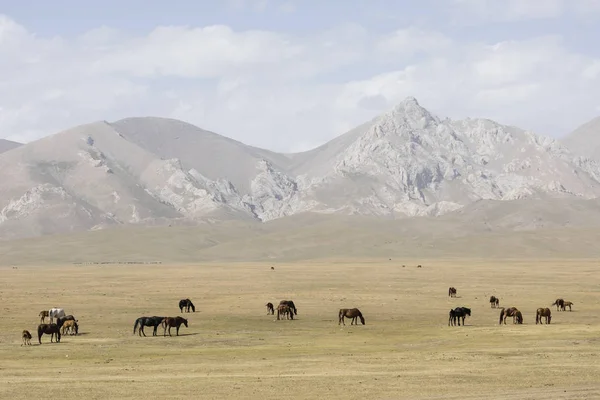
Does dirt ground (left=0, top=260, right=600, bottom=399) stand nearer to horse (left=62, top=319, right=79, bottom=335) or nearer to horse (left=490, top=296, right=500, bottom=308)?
horse (left=62, top=319, right=79, bottom=335)

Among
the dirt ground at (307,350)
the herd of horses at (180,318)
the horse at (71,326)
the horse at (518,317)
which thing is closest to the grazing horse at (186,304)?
the herd of horses at (180,318)

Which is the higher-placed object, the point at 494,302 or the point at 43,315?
the point at 494,302

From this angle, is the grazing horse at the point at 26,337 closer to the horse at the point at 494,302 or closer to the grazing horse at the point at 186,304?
the grazing horse at the point at 186,304

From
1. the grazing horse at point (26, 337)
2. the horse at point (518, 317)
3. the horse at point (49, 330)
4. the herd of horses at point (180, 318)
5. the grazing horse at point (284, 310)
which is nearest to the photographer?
the grazing horse at point (26, 337)

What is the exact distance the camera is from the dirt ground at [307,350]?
28.6 meters

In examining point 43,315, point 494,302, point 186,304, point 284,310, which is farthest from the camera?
point 494,302

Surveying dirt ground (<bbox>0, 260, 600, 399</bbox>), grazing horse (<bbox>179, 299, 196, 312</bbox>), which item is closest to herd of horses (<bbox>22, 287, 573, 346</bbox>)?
grazing horse (<bbox>179, 299, 196, 312</bbox>)

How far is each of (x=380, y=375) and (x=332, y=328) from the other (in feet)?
59.9

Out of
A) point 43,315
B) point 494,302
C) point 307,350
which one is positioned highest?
point 494,302

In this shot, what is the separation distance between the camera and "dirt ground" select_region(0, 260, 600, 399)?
28.6 m

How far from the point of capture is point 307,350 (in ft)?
129

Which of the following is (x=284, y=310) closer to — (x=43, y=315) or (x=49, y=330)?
(x=43, y=315)

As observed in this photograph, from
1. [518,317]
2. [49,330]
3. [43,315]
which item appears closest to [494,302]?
[518,317]

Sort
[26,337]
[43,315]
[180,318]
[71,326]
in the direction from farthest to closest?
[43,315]
[71,326]
[180,318]
[26,337]
